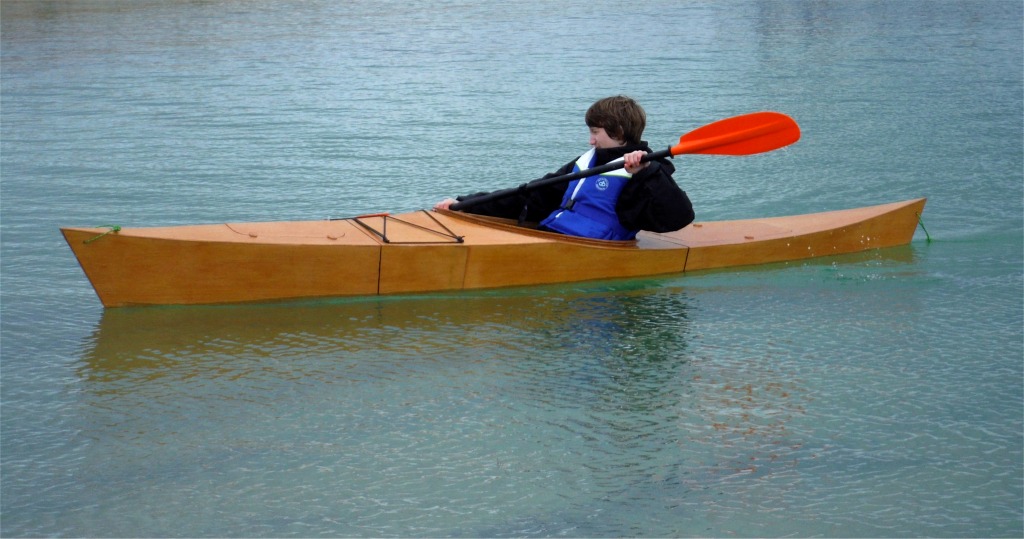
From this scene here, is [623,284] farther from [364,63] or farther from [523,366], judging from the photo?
[364,63]

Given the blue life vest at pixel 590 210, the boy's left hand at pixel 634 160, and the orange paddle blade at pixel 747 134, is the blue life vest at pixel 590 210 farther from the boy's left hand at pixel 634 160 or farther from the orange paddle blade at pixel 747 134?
the orange paddle blade at pixel 747 134

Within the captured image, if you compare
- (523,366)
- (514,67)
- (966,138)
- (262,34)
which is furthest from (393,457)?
(262,34)

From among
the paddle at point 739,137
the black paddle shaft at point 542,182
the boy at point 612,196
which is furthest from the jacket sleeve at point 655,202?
the paddle at point 739,137

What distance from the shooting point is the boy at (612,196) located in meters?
5.46

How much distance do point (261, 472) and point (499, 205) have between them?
2457 millimetres

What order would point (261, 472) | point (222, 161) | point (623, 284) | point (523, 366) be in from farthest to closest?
point (222, 161) < point (623, 284) < point (523, 366) < point (261, 472)

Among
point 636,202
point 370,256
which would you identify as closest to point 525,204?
point 636,202

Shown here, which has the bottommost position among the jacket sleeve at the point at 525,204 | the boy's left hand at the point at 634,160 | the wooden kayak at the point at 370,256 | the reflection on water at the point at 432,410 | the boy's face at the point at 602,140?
the reflection on water at the point at 432,410

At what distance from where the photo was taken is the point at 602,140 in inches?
219

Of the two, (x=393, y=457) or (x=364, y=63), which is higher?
(x=364, y=63)

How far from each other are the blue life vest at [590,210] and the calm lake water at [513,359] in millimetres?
331

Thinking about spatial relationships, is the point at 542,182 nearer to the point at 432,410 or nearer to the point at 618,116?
the point at 618,116

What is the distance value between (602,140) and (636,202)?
347mm

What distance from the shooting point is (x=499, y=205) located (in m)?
5.78
